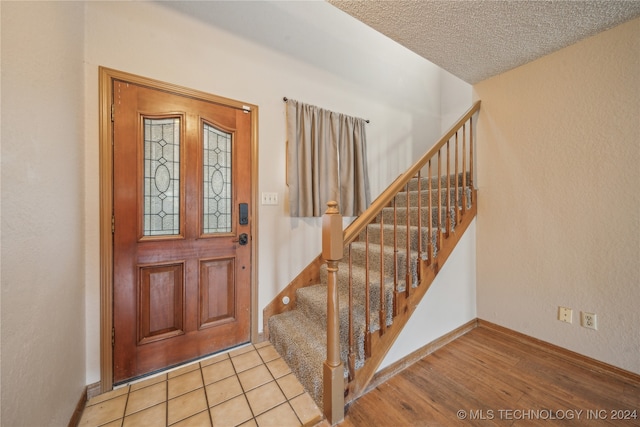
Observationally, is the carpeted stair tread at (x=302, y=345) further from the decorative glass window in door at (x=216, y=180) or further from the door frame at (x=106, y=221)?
the door frame at (x=106, y=221)

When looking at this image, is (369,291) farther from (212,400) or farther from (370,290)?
(212,400)

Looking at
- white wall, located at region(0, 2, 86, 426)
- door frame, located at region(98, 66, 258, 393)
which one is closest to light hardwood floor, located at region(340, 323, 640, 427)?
white wall, located at region(0, 2, 86, 426)

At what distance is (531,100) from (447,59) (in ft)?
2.56

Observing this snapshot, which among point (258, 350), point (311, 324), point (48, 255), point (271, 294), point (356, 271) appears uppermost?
point (48, 255)

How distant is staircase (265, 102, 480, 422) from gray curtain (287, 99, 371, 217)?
0.52 metres

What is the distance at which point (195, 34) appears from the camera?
5.98 feet

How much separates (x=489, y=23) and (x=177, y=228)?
255 cm

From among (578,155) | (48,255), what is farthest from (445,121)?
(48,255)

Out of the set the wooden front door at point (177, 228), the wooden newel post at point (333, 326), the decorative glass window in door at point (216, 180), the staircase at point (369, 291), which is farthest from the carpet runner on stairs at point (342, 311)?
the decorative glass window in door at point (216, 180)

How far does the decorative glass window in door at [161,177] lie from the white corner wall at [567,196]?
269 cm

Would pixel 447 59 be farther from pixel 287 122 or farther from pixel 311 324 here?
pixel 311 324

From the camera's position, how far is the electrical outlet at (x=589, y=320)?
1700 mm

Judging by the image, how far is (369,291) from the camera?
154 centimetres

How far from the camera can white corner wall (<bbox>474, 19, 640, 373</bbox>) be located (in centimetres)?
159
